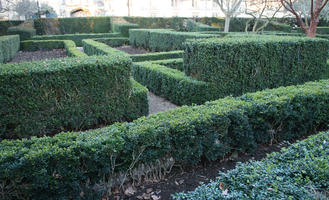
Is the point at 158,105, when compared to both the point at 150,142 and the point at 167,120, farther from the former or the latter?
the point at 150,142

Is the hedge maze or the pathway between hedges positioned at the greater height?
the hedge maze

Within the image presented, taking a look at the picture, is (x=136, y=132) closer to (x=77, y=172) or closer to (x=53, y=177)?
(x=77, y=172)

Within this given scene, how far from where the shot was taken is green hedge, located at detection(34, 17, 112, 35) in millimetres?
24564

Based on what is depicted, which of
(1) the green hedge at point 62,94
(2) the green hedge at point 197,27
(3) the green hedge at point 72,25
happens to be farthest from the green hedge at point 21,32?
(1) the green hedge at point 62,94

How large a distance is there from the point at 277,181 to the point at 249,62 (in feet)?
17.3

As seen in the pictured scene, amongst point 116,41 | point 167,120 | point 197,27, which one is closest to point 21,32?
point 116,41

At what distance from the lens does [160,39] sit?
1638 cm

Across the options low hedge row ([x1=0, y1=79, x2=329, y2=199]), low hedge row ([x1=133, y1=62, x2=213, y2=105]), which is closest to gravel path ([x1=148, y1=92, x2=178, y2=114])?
low hedge row ([x1=133, y1=62, x2=213, y2=105])

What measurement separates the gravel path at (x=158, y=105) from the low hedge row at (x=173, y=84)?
0.15m

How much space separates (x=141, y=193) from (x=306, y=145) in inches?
89.0

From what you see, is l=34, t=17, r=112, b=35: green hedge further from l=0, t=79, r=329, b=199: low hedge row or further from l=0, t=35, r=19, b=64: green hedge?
l=0, t=79, r=329, b=199: low hedge row

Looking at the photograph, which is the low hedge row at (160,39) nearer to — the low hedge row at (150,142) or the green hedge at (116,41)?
the green hedge at (116,41)

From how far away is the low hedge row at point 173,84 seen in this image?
22.6 feet

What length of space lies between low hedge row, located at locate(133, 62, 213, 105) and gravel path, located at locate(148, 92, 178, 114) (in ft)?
0.51
